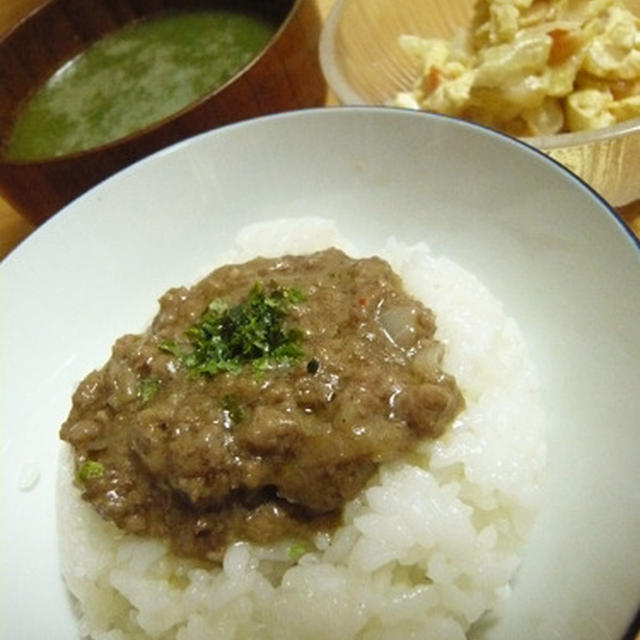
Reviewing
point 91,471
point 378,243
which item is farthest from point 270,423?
point 378,243

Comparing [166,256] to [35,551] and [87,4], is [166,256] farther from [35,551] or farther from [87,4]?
[87,4]

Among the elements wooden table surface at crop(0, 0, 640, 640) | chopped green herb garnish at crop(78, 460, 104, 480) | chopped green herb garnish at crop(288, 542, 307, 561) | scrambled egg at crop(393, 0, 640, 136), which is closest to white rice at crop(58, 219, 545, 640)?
chopped green herb garnish at crop(288, 542, 307, 561)

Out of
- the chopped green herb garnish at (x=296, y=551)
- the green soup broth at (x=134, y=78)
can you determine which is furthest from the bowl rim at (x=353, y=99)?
the chopped green herb garnish at (x=296, y=551)

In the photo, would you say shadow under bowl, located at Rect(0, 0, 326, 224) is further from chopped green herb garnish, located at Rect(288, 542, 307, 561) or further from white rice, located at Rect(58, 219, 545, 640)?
chopped green herb garnish, located at Rect(288, 542, 307, 561)

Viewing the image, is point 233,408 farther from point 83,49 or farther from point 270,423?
point 83,49

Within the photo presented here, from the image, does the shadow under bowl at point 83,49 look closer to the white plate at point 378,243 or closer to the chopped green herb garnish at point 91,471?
the white plate at point 378,243

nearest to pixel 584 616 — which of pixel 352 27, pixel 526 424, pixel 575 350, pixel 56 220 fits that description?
pixel 526 424
